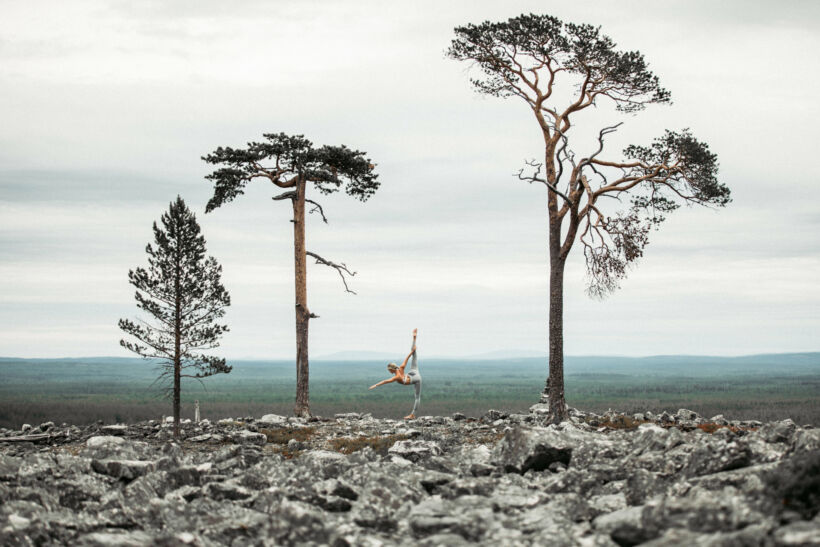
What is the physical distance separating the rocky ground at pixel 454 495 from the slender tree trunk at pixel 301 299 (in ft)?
46.1

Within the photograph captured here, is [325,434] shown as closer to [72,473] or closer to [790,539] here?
[72,473]

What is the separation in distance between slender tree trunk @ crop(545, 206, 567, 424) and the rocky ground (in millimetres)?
8103

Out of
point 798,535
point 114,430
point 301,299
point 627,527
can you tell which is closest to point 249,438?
point 114,430

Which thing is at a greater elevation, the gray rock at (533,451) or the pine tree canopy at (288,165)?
→ the pine tree canopy at (288,165)

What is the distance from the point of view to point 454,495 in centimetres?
1099

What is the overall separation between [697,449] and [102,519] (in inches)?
359

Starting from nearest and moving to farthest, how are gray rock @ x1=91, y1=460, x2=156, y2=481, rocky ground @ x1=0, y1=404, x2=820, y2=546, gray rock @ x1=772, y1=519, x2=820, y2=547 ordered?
1. gray rock @ x1=772, y1=519, x2=820, y2=547
2. rocky ground @ x1=0, y1=404, x2=820, y2=546
3. gray rock @ x1=91, y1=460, x2=156, y2=481

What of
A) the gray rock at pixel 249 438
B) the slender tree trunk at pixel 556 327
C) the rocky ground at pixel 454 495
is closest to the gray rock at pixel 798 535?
the rocky ground at pixel 454 495

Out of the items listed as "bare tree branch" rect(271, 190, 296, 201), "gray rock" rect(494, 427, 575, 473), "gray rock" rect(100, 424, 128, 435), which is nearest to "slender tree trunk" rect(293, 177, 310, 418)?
"bare tree branch" rect(271, 190, 296, 201)

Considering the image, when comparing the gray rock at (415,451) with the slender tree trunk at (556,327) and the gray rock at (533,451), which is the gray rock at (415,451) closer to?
the gray rock at (533,451)

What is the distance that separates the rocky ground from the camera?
8461mm

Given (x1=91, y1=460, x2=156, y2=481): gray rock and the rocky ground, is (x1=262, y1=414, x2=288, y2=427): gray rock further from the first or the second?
(x1=91, y1=460, x2=156, y2=481): gray rock

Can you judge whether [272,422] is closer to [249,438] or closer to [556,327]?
[249,438]

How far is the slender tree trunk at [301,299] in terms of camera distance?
29641mm
